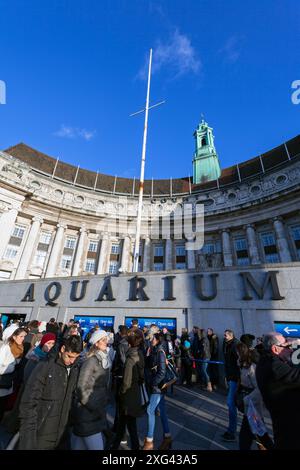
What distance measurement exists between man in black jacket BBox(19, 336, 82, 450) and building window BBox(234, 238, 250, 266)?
95.6 ft

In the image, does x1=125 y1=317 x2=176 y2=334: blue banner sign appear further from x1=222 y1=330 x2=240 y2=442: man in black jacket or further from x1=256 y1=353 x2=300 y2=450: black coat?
x1=256 y1=353 x2=300 y2=450: black coat

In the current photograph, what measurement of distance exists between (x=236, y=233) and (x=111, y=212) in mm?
19127

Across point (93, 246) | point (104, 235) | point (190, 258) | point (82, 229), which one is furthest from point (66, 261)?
point (190, 258)

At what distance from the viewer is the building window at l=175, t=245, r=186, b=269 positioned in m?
31.9

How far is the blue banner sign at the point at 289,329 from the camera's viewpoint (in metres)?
9.61

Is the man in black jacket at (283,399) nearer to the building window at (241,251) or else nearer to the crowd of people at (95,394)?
the crowd of people at (95,394)

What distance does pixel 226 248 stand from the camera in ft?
96.6

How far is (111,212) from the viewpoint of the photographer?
35.0 m

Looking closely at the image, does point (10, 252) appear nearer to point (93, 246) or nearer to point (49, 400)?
point (93, 246)

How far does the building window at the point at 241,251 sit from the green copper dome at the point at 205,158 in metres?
18.7

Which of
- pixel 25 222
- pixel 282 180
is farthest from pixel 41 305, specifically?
pixel 282 180

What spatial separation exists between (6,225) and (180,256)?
23717 millimetres

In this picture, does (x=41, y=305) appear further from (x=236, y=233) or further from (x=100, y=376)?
(x=236, y=233)
